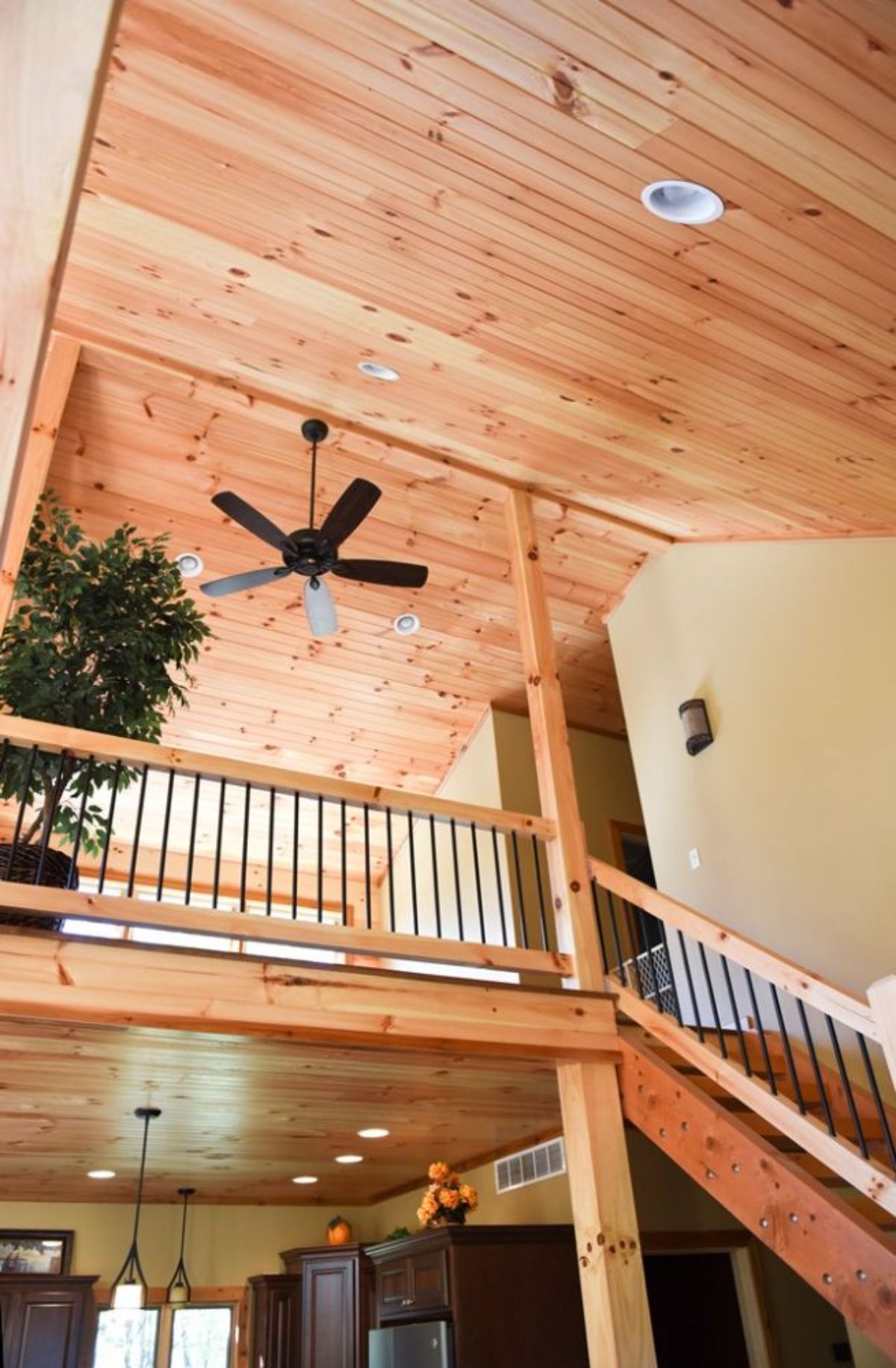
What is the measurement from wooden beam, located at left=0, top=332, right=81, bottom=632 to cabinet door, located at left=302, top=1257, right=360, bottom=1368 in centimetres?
462

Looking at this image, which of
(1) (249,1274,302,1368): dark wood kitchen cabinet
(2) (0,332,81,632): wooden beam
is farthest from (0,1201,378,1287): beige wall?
(2) (0,332,81,632): wooden beam

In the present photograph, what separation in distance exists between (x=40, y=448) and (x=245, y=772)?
1943 mm

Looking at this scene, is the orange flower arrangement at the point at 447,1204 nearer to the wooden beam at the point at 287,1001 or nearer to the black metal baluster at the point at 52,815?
the wooden beam at the point at 287,1001

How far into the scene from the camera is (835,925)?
518 centimetres

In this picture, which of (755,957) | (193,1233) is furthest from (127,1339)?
(755,957)

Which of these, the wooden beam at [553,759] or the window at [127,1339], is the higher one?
the wooden beam at [553,759]

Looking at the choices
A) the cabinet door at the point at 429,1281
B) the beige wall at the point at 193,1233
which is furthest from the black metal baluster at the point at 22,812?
the beige wall at the point at 193,1233

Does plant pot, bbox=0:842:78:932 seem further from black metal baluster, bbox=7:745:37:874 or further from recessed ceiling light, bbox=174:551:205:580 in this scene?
recessed ceiling light, bbox=174:551:205:580

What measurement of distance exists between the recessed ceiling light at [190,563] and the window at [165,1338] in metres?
5.09

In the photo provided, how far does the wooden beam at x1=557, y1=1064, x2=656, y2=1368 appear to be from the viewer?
3889 mm

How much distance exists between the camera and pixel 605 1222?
4.08m

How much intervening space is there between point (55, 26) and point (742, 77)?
2.62 m

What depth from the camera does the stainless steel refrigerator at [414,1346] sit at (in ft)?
16.1

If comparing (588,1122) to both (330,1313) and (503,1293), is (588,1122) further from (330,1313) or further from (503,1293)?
(330,1313)
